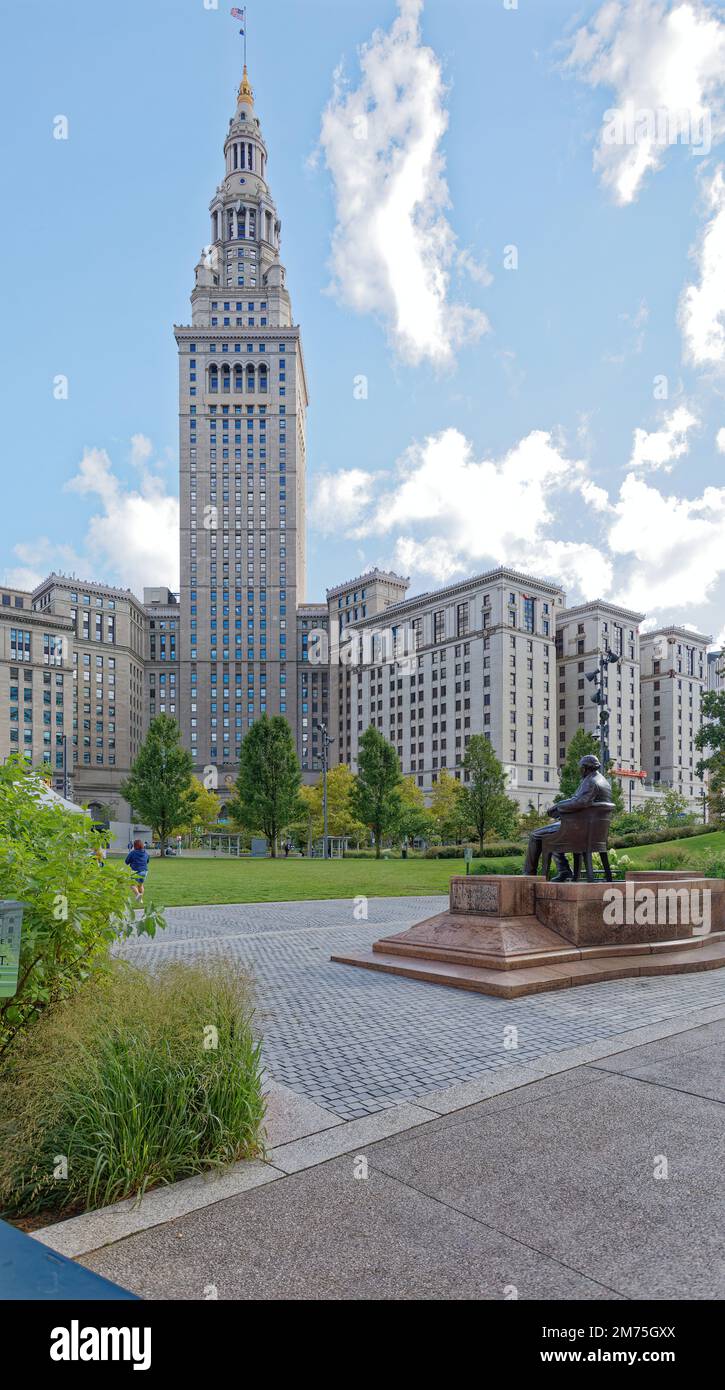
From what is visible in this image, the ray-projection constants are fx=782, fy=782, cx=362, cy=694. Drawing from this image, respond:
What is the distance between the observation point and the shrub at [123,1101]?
438cm

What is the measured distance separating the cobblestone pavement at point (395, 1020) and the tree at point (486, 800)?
43.3 m

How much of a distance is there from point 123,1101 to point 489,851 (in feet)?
153

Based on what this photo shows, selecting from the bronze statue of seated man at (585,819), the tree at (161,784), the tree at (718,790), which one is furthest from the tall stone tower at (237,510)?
the bronze statue of seated man at (585,819)

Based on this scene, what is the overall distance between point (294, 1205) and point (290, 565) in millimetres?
143513

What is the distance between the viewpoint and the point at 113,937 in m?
6.42

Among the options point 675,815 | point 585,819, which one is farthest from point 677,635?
point 585,819

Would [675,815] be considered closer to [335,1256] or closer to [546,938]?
[546,938]

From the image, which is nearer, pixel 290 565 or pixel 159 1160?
pixel 159 1160

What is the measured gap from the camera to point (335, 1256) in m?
3.68

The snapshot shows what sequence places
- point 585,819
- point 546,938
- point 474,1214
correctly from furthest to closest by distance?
point 585,819 → point 546,938 → point 474,1214
